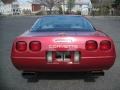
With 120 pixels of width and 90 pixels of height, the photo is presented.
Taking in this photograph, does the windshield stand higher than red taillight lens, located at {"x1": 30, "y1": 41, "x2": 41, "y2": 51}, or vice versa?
the windshield

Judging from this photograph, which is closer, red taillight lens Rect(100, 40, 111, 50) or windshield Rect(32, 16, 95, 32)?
red taillight lens Rect(100, 40, 111, 50)

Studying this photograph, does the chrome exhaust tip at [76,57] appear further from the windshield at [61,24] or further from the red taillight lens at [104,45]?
the windshield at [61,24]

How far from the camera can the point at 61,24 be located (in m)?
8.01

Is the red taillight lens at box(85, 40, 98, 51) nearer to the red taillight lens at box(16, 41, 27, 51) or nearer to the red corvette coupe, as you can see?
the red corvette coupe

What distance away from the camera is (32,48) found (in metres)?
6.88

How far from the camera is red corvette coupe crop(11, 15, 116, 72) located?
677 centimetres

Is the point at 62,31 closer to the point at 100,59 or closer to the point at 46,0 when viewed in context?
the point at 100,59

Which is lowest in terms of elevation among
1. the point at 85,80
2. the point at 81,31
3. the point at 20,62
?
the point at 85,80

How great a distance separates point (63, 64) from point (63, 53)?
19cm

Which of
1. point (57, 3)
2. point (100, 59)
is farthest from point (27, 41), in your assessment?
point (57, 3)

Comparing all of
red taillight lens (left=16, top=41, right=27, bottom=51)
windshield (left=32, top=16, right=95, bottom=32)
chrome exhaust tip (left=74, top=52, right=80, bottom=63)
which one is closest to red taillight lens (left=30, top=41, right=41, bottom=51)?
red taillight lens (left=16, top=41, right=27, bottom=51)

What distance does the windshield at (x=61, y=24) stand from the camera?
7.71 meters

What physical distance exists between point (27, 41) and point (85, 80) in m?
1.38

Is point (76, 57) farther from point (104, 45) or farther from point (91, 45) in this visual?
point (104, 45)
